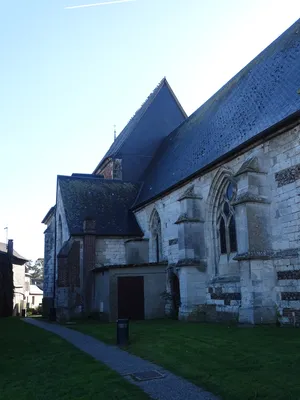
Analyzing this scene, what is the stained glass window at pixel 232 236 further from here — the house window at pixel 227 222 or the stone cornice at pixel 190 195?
the stone cornice at pixel 190 195

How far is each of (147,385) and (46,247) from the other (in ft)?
83.4

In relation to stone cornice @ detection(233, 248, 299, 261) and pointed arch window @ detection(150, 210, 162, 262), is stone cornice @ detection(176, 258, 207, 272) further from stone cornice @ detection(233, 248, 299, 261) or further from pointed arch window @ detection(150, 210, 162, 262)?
pointed arch window @ detection(150, 210, 162, 262)

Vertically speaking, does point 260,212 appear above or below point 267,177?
below

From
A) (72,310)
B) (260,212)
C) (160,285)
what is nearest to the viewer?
(260,212)

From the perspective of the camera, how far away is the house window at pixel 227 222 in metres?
15.7

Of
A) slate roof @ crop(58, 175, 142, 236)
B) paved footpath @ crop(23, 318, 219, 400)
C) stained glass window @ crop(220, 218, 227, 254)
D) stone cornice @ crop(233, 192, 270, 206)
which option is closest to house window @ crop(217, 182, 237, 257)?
stained glass window @ crop(220, 218, 227, 254)

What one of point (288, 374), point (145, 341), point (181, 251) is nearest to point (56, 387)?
point (288, 374)

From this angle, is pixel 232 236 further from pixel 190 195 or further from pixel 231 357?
pixel 231 357

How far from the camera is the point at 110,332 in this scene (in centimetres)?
1356

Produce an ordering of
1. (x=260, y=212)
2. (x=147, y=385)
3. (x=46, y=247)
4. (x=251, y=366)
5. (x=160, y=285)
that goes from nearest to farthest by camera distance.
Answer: (x=147, y=385)
(x=251, y=366)
(x=260, y=212)
(x=160, y=285)
(x=46, y=247)

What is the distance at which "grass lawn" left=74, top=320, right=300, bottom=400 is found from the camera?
5.74 m

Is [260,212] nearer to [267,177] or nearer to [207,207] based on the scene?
[267,177]

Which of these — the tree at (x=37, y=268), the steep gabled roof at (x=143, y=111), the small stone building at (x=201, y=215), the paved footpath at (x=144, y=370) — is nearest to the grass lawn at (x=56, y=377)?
the paved footpath at (x=144, y=370)

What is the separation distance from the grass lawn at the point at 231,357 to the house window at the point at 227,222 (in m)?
3.84
